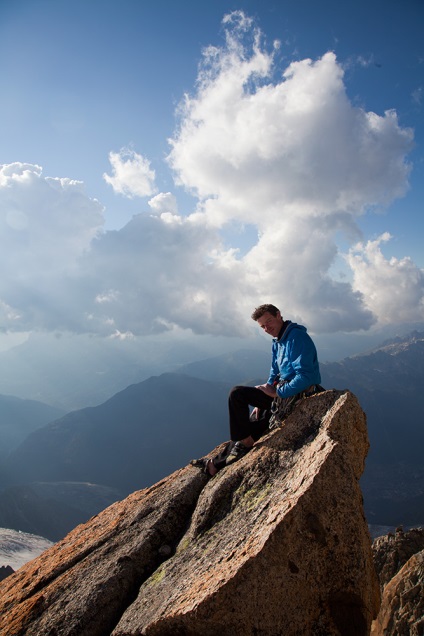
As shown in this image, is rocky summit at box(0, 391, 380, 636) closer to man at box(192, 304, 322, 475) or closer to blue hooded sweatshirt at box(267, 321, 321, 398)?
man at box(192, 304, 322, 475)

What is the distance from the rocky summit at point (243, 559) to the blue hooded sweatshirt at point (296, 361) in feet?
3.01

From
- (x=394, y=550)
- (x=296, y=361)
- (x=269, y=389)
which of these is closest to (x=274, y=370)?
(x=269, y=389)

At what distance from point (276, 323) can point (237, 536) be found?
19.3ft

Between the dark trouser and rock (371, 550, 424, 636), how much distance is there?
9005 mm

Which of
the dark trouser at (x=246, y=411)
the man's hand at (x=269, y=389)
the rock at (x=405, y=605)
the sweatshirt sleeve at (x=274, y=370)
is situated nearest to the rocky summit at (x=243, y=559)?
the dark trouser at (x=246, y=411)

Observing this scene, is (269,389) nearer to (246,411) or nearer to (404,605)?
(246,411)

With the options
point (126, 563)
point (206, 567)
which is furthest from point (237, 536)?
point (126, 563)

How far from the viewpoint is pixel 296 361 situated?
1059cm

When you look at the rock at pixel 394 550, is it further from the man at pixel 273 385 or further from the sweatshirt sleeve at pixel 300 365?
the sweatshirt sleeve at pixel 300 365

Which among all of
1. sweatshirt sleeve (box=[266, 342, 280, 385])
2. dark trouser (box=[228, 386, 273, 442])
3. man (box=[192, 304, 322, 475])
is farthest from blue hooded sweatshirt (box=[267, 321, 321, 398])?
dark trouser (box=[228, 386, 273, 442])

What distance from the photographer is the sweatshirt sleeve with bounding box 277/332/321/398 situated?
1035 centimetres

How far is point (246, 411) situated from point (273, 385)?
1244mm

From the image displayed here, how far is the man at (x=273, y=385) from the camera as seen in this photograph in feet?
34.6

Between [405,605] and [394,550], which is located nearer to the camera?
[405,605]
